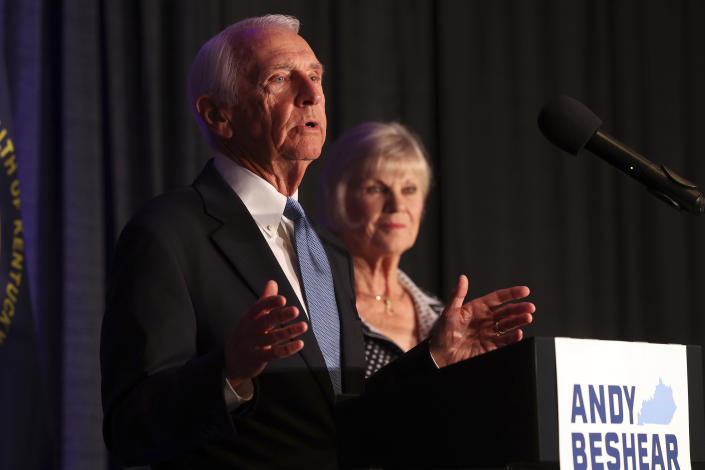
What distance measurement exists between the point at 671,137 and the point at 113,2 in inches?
102

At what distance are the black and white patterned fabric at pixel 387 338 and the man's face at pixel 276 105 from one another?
101cm

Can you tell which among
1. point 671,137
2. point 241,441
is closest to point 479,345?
point 241,441

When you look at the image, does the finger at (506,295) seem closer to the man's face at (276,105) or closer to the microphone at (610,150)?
the microphone at (610,150)

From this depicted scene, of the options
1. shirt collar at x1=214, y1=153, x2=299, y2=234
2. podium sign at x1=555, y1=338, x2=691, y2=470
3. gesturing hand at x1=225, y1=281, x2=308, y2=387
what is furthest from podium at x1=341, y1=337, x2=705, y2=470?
shirt collar at x1=214, y1=153, x2=299, y2=234

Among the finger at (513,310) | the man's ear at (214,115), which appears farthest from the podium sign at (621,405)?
the man's ear at (214,115)

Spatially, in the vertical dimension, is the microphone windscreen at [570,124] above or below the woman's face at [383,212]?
below

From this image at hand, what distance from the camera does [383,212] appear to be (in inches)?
127

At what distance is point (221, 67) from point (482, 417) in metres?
1.02

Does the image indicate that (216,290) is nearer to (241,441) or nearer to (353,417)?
(241,441)

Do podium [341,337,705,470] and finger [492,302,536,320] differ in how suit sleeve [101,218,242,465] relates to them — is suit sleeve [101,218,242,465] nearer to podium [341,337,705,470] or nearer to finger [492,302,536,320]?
podium [341,337,705,470]

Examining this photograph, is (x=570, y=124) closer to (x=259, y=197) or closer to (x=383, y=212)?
(x=259, y=197)

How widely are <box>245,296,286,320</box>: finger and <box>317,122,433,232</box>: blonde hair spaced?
207 centimetres

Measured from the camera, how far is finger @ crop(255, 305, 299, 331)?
1.13 m

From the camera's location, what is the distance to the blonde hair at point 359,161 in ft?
10.7
